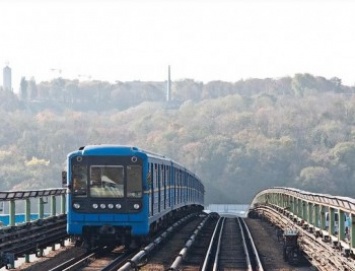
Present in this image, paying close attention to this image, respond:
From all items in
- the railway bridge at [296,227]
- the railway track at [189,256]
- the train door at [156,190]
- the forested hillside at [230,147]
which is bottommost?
the railway track at [189,256]

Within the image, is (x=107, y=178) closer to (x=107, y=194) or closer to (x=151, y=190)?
(x=107, y=194)

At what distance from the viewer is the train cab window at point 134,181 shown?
85.0 ft

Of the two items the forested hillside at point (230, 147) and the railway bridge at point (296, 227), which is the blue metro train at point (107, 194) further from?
the forested hillside at point (230, 147)

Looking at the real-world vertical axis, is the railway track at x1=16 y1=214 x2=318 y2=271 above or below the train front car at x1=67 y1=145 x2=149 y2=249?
below

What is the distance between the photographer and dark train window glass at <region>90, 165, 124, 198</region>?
25.8 m

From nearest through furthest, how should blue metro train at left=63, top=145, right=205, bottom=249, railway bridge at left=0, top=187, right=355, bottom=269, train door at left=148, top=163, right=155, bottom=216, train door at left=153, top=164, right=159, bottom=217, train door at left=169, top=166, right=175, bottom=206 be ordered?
railway bridge at left=0, top=187, right=355, bottom=269, blue metro train at left=63, top=145, right=205, bottom=249, train door at left=148, top=163, right=155, bottom=216, train door at left=153, top=164, right=159, bottom=217, train door at left=169, top=166, right=175, bottom=206

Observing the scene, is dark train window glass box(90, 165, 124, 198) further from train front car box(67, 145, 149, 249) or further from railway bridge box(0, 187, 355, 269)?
railway bridge box(0, 187, 355, 269)

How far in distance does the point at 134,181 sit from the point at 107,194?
0.78 meters

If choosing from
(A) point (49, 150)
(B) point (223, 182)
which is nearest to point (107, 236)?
(B) point (223, 182)

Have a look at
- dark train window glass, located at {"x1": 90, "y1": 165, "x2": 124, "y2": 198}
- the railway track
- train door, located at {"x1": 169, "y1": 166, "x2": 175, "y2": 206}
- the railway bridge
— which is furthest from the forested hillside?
dark train window glass, located at {"x1": 90, "y1": 165, "x2": 124, "y2": 198}

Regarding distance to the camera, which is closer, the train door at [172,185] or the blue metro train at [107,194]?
the blue metro train at [107,194]

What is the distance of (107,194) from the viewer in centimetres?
2586

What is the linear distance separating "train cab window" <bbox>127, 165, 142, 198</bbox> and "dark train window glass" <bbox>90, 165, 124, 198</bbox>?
183mm

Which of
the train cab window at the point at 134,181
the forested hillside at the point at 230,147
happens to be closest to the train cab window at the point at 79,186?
the train cab window at the point at 134,181
